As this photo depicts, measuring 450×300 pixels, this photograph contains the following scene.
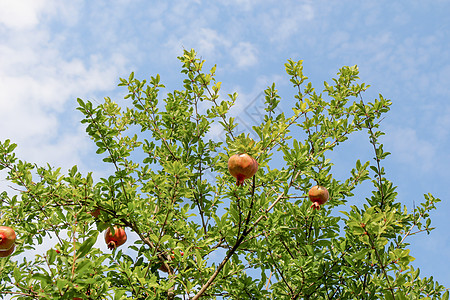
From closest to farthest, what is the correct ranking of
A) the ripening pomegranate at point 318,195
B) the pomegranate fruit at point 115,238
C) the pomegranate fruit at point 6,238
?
the pomegranate fruit at point 6,238 → the ripening pomegranate at point 318,195 → the pomegranate fruit at point 115,238

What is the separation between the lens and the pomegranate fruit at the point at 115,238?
4336 millimetres

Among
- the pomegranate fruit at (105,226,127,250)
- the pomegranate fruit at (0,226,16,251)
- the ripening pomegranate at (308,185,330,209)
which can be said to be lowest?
the pomegranate fruit at (0,226,16,251)

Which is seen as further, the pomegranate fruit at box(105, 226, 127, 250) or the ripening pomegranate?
the pomegranate fruit at box(105, 226, 127, 250)

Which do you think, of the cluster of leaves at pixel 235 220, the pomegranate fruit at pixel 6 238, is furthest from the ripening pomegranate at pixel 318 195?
the pomegranate fruit at pixel 6 238

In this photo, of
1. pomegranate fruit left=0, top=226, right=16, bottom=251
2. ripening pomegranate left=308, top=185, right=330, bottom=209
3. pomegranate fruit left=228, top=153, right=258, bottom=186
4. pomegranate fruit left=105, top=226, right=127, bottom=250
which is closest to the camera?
pomegranate fruit left=228, top=153, right=258, bottom=186

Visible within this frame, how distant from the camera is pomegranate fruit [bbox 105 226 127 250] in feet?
14.2

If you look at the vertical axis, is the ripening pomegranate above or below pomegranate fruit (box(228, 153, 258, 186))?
above

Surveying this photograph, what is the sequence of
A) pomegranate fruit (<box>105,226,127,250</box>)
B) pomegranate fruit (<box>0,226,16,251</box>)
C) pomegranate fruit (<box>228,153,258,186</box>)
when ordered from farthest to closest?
pomegranate fruit (<box>105,226,127,250</box>)
pomegranate fruit (<box>0,226,16,251</box>)
pomegranate fruit (<box>228,153,258,186</box>)

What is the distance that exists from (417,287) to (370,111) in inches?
90.3

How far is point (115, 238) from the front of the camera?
435 cm

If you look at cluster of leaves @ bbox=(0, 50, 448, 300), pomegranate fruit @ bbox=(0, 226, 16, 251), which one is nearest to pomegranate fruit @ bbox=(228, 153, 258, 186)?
cluster of leaves @ bbox=(0, 50, 448, 300)

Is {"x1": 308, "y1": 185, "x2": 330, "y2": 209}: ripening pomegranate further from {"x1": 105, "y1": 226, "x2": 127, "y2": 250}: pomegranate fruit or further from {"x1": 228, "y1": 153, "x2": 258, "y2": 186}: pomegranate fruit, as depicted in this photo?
{"x1": 105, "y1": 226, "x2": 127, "y2": 250}: pomegranate fruit

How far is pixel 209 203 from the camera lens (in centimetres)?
538

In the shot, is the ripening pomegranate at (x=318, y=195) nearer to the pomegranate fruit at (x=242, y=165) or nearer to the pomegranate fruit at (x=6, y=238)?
the pomegranate fruit at (x=242, y=165)
